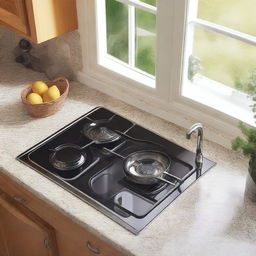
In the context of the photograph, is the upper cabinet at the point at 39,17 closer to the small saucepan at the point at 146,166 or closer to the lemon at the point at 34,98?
the lemon at the point at 34,98

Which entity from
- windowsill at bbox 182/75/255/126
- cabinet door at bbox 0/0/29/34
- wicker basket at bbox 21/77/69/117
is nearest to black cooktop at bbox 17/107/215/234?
wicker basket at bbox 21/77/69/117

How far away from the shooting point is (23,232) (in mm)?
2234

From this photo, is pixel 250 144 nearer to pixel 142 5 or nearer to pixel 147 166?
pixel 147 166

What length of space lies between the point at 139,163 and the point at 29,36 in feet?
2.49

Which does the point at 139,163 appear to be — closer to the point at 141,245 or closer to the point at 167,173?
the point at 167,173

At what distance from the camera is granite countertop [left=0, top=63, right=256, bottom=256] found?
166 centimetres

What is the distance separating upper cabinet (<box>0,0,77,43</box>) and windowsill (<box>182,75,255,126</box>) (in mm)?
626

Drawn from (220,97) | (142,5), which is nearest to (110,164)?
(220,97)

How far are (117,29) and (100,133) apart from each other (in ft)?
2.00

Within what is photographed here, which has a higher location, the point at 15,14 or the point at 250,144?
the point at 15,14

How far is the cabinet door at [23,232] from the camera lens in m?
2.09

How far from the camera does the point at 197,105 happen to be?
2.10m

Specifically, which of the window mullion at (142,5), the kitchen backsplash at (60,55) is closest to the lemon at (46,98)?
the kitchen backsplash at (60,55)

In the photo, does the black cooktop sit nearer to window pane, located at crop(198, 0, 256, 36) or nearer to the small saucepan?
the small saucepan
